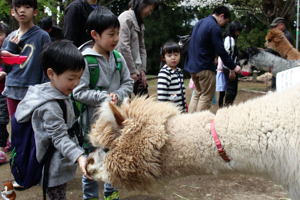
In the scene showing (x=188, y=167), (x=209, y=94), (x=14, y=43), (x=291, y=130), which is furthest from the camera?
(x=209, y=94)

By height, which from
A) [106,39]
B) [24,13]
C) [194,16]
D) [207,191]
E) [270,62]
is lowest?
[207,191]

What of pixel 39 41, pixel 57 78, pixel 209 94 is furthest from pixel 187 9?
pixel 57 78

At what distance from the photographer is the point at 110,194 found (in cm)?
295

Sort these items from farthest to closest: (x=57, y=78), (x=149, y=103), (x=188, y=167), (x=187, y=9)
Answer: (x=187, y=9) → (x=57, y=78) → (x=149, y=103) → (x=188, y=167)

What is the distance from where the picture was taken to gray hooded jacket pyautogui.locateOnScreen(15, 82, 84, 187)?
2.23 metres

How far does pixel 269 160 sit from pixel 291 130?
0.56ft

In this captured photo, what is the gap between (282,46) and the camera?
18.0ft

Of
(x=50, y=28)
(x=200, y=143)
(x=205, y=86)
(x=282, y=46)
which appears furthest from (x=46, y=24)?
(x=200, y=143)

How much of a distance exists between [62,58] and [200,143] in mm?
1087

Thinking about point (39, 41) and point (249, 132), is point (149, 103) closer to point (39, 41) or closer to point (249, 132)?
point (249, 132)

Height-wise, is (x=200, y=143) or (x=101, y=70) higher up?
(x=101, y=70)

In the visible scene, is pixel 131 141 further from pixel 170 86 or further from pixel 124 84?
pixel 170 86

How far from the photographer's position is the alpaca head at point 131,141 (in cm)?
179

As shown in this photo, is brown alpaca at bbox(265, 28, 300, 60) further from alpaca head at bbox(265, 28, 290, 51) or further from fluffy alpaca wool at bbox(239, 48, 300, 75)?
fluffy alpaca wool at bbox(239, 48, 300, 75)
